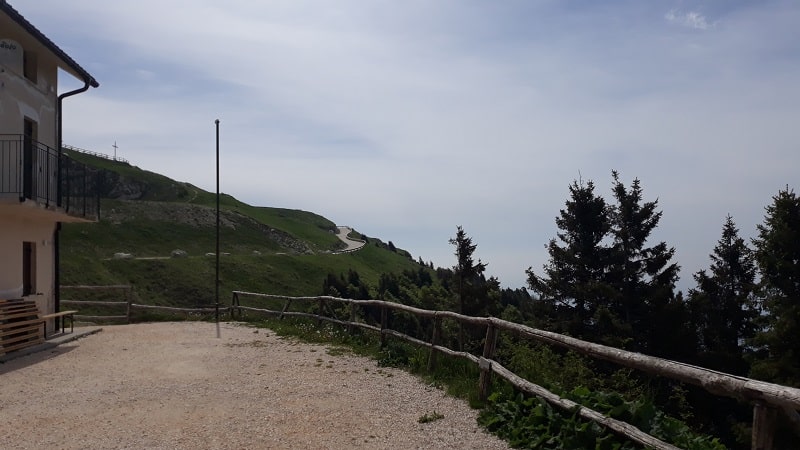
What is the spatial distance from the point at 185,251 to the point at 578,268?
46727mm

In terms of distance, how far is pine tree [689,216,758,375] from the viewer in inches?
1341

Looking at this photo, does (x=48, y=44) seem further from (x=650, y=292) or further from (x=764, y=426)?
(x=650, y=292)

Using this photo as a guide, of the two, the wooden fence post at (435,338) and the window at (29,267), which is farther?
the window at (29,267)

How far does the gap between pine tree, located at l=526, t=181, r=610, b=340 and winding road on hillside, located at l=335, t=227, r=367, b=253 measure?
2738 inches

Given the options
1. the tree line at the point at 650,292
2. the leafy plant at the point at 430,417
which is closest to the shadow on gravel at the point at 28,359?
the leafy plant at the point at 430,417

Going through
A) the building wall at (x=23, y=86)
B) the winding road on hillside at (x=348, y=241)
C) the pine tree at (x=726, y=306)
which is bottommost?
the pine tree at (x=726, y=306)

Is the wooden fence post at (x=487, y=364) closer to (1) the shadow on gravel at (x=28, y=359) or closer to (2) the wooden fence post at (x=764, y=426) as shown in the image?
(2) the wooden fence post at (x=764, y=426)

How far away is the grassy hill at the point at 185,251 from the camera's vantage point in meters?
51.9

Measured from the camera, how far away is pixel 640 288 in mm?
34719

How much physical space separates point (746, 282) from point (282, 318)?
30542 millimetres

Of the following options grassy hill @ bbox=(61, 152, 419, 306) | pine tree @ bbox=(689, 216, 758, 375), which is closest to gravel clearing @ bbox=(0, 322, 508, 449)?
pine tree @ bbox=(689, 216, 758, 375)

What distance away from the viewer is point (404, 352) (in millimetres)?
11281

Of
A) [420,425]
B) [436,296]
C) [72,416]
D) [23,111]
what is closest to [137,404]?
[72,416]

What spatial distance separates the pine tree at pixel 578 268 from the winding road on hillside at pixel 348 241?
69534mm
